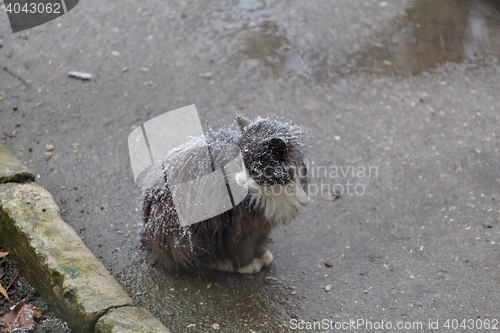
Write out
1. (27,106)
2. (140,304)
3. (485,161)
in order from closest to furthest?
(140,304)
(485,161)
(27,106)

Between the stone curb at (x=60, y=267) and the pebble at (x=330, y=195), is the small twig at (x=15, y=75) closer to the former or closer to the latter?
the stone curb at (x=60, y=267)

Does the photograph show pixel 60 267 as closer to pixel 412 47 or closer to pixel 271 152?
pixel 271 152

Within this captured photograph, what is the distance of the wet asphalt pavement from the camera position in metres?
2.88

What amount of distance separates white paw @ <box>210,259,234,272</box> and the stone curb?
659 millimetres

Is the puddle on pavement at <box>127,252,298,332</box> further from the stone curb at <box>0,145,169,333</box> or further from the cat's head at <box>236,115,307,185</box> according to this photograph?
the cat's head at <box>236,115,307,185</box>

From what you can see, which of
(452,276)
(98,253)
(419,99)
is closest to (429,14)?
(419,99)

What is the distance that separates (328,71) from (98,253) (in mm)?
3107

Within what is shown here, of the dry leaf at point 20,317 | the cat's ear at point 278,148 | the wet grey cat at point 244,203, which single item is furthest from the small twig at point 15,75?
the cat's ear at point 278,148

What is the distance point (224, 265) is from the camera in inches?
118

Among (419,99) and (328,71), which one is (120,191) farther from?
(419,99)

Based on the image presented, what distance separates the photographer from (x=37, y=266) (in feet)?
8.50

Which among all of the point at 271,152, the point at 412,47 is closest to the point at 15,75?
the point at 271,152

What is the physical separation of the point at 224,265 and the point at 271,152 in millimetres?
1039

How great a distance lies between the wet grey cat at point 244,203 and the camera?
2363mm
